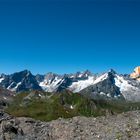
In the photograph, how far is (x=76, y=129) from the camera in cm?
3838

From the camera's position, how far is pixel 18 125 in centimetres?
3959

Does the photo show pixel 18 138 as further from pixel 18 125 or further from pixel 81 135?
pixel 81 135

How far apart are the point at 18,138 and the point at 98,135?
758cm

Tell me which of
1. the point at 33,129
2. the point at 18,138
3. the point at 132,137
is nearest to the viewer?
the point at 132,137

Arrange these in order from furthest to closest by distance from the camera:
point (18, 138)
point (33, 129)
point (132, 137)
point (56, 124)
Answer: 1. point (56, 124)
2. point (33, 129)
3. point (18, 138)
4. point (132, 137)

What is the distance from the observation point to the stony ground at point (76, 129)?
35531 millimetres

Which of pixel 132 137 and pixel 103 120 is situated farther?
pixel 103 120

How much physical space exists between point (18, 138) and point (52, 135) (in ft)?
12.7

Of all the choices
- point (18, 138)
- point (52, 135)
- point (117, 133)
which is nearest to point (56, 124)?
point (52, 135)

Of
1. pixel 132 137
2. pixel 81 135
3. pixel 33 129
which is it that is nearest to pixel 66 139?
pixel 81 135

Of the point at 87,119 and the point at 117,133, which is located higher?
the point at 87,119

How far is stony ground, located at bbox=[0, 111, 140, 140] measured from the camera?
117ft

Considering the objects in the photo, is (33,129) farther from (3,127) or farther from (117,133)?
(117,133)

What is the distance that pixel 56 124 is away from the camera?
→ 1641 inches
